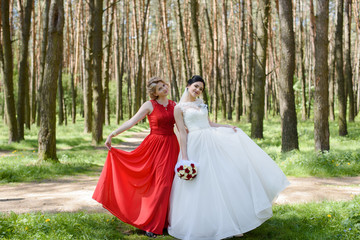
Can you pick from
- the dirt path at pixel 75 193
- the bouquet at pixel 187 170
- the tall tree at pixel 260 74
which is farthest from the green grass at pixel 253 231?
the tall tree at pixel 260 74

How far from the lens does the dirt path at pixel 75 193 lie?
5164 mm

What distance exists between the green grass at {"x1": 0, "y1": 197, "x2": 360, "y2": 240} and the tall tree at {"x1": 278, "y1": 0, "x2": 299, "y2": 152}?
453cm

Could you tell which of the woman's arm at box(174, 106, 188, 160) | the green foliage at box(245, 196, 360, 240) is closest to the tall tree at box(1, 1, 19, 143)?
the woman's arm at box(174, 106, 188, 160)

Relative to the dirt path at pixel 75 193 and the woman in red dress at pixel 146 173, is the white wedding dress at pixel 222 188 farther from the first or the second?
the dirt path at pixel 75 193

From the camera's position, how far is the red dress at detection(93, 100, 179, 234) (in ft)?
14.2

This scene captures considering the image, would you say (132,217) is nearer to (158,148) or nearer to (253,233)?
(158,148)

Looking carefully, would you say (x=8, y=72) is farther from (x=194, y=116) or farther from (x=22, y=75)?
(x=194, y=116)

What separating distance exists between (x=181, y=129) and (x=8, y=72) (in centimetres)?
1070

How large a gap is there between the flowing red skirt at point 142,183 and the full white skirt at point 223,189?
19 cm

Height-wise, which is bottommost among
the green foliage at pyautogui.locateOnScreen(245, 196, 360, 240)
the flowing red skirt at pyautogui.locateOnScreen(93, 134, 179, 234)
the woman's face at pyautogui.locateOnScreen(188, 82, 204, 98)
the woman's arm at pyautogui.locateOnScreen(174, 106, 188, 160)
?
the green foliage at pyautogui.locateOnScreen(245, 196, 360, 240)

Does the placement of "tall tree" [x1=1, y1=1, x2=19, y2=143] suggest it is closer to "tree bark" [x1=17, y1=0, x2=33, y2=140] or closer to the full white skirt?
"tree bark" [x1=17, y1=0, x2=33, y2=140]

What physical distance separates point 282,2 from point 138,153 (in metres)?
6.63

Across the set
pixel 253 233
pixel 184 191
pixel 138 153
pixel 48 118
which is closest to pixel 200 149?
pixel 184 191

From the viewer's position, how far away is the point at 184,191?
13.4ft
